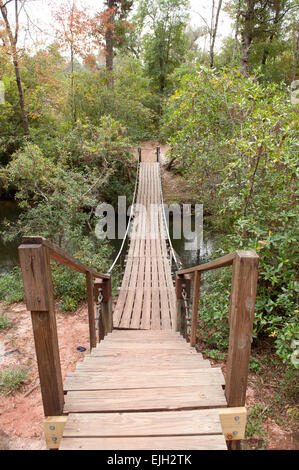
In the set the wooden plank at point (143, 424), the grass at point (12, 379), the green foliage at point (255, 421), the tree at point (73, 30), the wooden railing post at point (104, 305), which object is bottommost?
the grass at point (12, 379)

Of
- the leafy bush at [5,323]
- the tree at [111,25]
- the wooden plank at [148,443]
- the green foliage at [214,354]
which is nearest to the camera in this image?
the wooden plank at [148,443]

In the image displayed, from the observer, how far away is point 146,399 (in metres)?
1.19

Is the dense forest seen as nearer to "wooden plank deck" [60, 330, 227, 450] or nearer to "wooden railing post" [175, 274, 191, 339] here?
"wooden railing post" [175, 274, 191, 339]

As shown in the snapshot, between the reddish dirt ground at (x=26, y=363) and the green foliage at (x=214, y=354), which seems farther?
the green foliage at (x=214, y=354)

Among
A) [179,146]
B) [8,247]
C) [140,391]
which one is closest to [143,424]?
[140,391]

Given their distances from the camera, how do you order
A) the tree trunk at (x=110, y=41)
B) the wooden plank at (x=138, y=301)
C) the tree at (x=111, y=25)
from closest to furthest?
the wooden plank at (x=138, y=301), the tree at (x=111, y=25), the tree trunk at (x=110, y=41)

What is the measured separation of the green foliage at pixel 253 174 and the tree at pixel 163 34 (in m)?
14.4

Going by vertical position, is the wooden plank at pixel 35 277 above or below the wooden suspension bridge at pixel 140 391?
above

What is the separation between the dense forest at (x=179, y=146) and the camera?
295 cm

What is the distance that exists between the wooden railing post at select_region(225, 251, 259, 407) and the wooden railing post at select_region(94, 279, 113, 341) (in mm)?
1782

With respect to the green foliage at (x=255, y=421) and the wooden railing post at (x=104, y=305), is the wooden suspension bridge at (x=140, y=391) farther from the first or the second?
the green foliage at (x=255, y=421)

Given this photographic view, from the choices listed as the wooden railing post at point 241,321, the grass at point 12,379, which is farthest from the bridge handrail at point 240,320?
the grass at point 12,379

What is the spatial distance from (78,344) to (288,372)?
8.55ft

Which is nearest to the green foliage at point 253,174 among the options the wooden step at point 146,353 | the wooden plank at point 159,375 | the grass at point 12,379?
the wooden step at point 146,353
